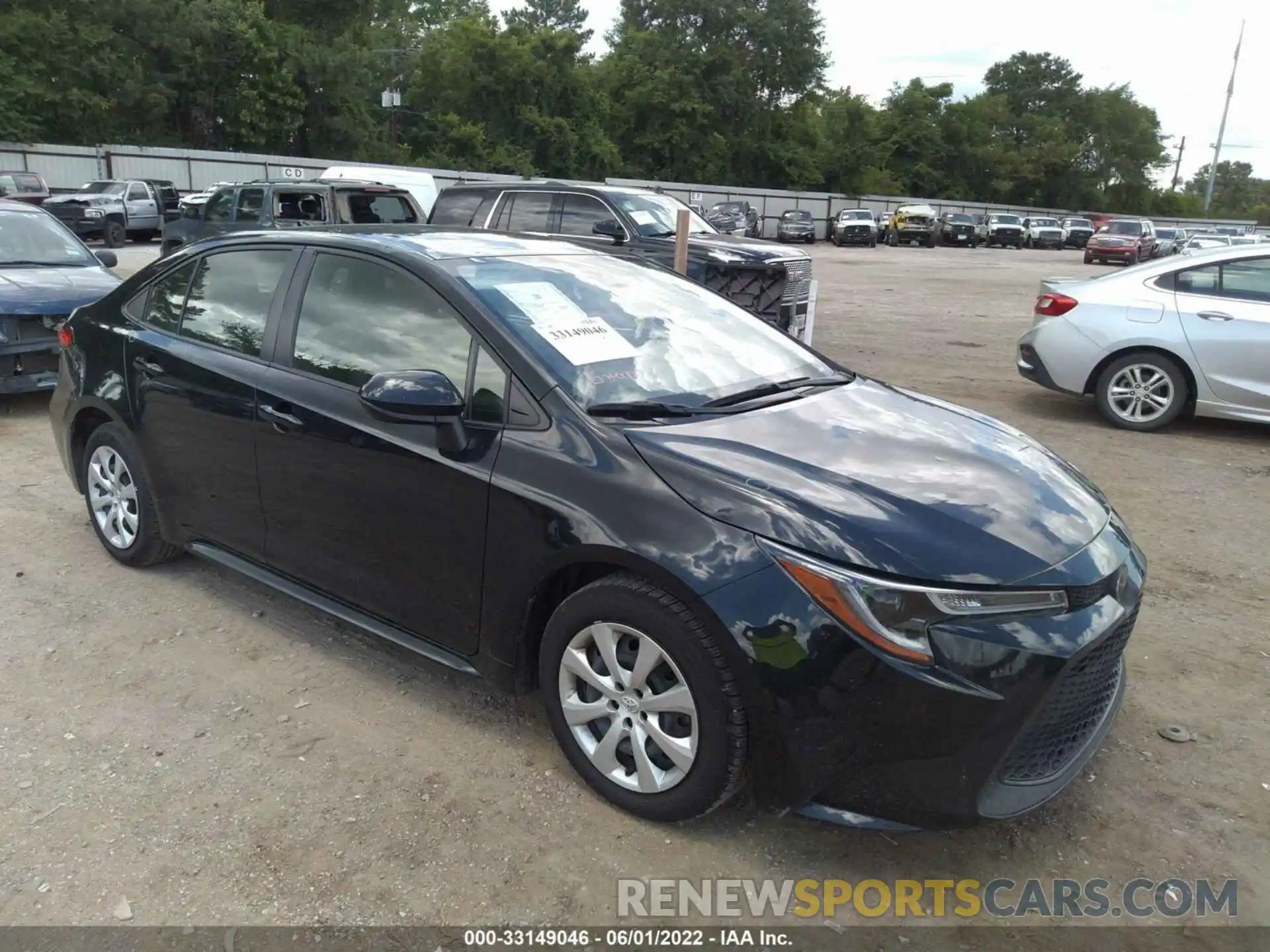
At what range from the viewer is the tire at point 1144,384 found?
24.9ft

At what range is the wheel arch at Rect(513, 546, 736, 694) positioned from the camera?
2.63 meters

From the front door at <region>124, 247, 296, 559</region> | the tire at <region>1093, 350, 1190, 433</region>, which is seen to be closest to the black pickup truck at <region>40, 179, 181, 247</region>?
the front door at <region>124, 247, 296, 559</region>

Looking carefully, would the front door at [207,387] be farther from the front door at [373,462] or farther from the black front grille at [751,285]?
the black front grille at [751,285]

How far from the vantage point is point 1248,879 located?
8.96ft

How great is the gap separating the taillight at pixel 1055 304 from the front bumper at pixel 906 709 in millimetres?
6034

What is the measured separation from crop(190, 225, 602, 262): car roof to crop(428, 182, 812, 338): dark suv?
5.43 metres

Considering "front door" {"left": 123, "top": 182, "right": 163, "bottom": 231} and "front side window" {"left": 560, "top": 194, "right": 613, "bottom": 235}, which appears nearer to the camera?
"front side window" {"left": 560, "top": 194, "right": 613, "bottom": 235}

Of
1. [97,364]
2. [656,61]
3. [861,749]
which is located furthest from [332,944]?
[656,61]

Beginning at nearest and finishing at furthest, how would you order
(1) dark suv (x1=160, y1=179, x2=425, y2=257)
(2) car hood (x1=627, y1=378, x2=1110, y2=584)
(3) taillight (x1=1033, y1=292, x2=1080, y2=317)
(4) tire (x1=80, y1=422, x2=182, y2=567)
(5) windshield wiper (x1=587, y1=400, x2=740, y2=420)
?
(2) car hood (x1=627, y1=378, x2=1110, y2=584), (5) windshield wiper (x1=587, y1=400, x2=740, y2=420), (4) tire (x1=80, y1=422, x2=182, y2=567), (3) taillight (x1=1033, y1=292, x2=1080, y2=317), (1) dark suv (x1=160, y1=179, x2=425, y2=257)

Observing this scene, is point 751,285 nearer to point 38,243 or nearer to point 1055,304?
point 1055,304

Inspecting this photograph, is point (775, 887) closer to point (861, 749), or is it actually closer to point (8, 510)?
point (861, 749)

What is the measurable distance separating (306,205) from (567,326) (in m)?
10.5

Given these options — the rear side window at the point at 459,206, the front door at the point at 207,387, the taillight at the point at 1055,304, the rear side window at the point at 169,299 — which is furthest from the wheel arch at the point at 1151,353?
the rear side window at the point at 169,299

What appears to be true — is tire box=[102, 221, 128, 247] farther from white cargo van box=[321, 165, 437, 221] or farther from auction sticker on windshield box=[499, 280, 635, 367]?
auction sticker on windshield box=[499, 280, 635, 367]
